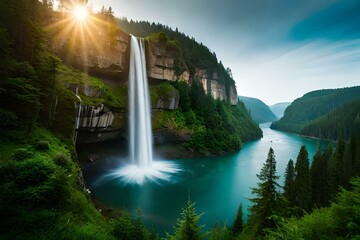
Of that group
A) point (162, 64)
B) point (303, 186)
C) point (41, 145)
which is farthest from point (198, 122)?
point (41, 145)

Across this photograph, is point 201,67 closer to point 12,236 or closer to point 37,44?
point 37,44

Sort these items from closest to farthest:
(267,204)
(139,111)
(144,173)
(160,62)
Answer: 1. (267,204)
2. (144,173)
3. (139,111)
4. (160,62)

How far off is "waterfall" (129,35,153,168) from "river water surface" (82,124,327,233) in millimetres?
4797

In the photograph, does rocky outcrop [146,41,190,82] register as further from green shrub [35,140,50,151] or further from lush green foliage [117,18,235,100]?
green shrub [35,140,50,151]

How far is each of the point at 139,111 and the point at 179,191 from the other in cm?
2259

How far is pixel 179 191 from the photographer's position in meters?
34.0

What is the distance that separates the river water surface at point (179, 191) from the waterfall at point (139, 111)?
4.80 m

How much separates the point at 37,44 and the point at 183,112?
44.9m

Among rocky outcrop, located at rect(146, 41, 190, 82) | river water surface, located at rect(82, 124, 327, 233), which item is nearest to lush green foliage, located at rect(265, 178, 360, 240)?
river water surface, located at rect(82, 124, 327, 233)

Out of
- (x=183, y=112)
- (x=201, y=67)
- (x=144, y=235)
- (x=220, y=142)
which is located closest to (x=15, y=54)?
(x=144, y=235)

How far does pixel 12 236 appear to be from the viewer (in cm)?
722

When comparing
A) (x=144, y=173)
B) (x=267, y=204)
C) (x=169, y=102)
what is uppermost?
(x=169, y=102)

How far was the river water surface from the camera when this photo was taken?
26.4 meters

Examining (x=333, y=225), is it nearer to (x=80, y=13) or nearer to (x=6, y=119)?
(x=6, y=119)
